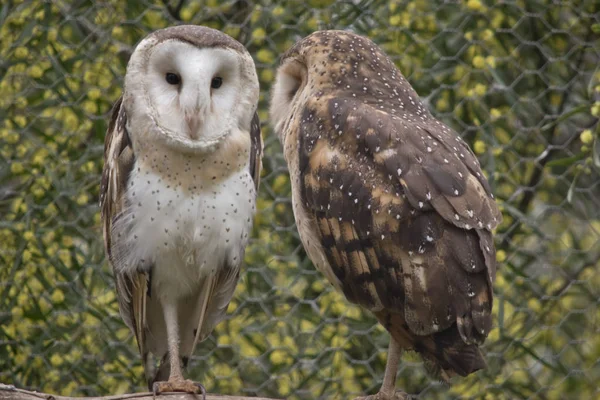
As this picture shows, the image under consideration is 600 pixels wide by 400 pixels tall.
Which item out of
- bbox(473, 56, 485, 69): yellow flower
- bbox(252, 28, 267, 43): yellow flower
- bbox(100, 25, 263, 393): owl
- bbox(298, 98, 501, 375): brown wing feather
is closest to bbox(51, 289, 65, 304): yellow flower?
bbox(252, 28, 267, 43): yellow flower

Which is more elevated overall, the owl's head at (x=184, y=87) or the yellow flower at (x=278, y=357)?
the owl's head at (x=184, y=87)

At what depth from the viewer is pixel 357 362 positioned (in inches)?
138

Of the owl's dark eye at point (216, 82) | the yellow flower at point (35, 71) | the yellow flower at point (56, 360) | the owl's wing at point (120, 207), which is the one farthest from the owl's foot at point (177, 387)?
the yellow flower at point (35, 71)

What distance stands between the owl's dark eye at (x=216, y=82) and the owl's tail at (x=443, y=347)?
56 centimetres

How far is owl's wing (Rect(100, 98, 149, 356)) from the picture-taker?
2.45m

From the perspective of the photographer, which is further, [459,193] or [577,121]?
[577,121]

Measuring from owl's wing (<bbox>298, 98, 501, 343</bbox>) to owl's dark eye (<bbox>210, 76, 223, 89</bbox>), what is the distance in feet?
0.77

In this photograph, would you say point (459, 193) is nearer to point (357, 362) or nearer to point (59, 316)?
point (357, 362)

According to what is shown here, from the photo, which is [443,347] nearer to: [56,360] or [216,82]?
[216,82]

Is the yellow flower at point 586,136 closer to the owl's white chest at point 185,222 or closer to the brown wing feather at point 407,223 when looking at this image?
the brown wing feather at point 407,223

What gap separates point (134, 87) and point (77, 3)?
133 centimetres

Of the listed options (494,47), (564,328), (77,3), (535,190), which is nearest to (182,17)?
(77,3)

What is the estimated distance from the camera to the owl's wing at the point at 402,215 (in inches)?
91.9

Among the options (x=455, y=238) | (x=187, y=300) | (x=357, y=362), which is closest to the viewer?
(x=455, y=238)
